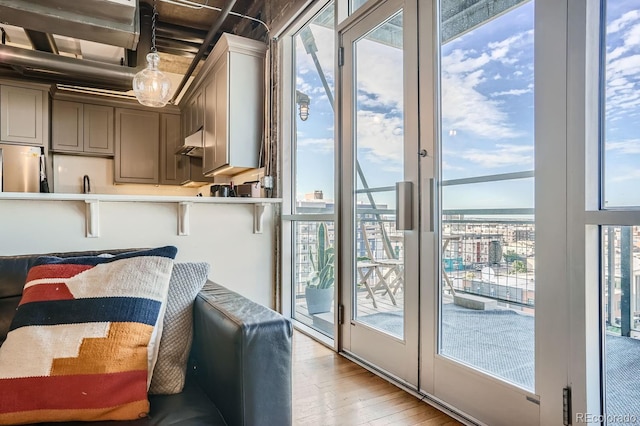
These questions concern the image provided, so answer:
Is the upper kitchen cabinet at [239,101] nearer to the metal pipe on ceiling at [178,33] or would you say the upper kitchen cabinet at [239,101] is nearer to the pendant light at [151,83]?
the pendant light at [151,83]

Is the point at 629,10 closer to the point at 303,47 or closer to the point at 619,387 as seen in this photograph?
the point at 619,387

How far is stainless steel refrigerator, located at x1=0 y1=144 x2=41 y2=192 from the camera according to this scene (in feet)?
14.5

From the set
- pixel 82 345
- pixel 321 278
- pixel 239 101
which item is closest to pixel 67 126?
pixel 239 101

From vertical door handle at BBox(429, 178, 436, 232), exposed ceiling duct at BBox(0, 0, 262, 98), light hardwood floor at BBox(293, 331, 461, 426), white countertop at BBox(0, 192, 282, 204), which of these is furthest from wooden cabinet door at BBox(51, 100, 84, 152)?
vertical door handle at BBox(429, 178, 436, 232)

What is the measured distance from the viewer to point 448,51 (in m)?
2.00

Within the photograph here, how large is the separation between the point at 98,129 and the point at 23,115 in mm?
815

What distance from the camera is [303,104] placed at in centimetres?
342

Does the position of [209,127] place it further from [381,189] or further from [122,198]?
[381,189]

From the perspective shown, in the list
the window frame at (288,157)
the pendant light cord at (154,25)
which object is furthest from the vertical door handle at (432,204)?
the pendant light cord at (154,25)

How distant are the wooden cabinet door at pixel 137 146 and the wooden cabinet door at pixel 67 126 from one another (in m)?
0.43

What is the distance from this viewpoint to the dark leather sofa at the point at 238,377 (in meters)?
1.02

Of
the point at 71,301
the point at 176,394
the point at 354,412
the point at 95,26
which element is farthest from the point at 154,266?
the point at 95,26

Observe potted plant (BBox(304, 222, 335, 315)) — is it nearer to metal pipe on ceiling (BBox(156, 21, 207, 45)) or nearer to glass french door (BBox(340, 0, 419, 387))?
glass french door (BBox(340, 0, 419, 387))

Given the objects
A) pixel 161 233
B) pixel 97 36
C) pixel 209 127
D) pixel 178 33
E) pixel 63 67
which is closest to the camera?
pixel 161 233
